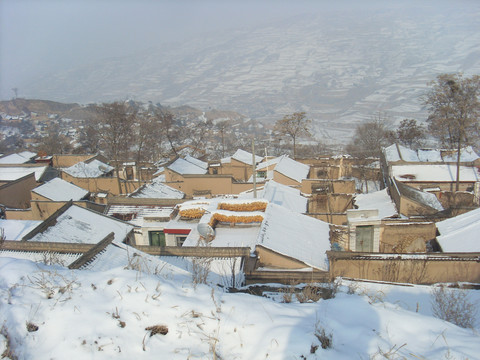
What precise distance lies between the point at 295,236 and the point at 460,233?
4.55m

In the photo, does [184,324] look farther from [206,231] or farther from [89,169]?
[89,169]

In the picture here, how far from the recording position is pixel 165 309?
13.4 ft

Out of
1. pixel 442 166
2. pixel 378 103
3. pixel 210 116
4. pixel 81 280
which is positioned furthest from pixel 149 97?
pixel 81 280

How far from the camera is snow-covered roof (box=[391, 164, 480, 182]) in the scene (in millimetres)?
21766

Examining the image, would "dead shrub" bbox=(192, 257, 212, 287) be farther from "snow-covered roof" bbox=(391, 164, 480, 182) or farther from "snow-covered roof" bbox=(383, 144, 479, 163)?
"snow-covered roof" bbox=(383, 144, 479, 163)

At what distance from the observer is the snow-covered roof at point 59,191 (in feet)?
59.4

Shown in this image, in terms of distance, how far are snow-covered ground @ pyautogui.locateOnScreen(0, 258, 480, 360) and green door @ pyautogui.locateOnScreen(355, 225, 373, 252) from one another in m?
7.33

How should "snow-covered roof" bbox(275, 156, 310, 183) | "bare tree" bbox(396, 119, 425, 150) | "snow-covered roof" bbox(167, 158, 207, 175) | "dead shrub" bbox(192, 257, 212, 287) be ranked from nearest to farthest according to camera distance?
"dead shrub" bbox(192, 257, 212, 287)
"snow-covered roof" bbox(275, 156, 310, 183)
"snow-covered roof" bbox(167, 158, 207, 175)
"bare tree" bbox(396, 119, 425, 150)

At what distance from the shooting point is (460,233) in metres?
10.2

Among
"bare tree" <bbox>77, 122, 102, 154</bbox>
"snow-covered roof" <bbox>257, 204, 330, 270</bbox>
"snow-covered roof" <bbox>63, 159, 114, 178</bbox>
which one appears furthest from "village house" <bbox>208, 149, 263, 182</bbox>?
"bare tree" <bbox>77, 122, 102, 154</bbox>

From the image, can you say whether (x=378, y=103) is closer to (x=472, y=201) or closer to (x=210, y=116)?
(x=210, y=116)

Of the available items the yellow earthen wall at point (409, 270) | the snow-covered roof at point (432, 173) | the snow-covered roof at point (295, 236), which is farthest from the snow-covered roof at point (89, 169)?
the yellow earthen wall at point (409, 270)

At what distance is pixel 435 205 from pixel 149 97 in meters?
136

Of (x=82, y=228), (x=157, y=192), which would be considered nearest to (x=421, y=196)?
(x=157, y=192)
